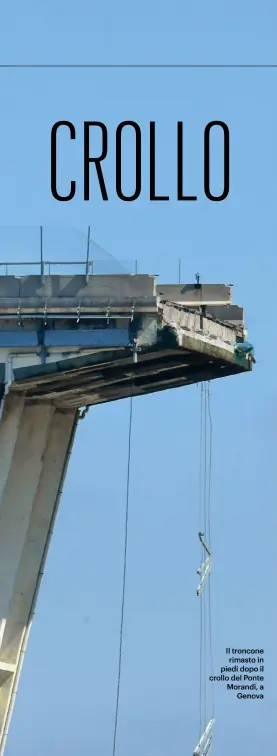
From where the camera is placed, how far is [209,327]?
72.4 metres

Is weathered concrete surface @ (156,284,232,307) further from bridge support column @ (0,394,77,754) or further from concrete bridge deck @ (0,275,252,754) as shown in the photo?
bridge support column @ (0,394,77,754)

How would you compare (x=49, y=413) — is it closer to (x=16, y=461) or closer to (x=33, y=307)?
(x=16, y=461)

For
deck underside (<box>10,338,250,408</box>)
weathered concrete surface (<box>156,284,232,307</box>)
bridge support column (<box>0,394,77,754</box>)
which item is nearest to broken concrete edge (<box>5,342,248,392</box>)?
deck underside (<box>10,338,250,408</box>)

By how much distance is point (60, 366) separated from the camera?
70438 mm

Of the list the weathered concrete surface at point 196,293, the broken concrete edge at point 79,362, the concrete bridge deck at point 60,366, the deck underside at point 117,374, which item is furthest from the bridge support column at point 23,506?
the weathered concrete surface at point 196,293

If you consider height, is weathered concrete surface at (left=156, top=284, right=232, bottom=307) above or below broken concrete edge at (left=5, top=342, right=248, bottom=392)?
above

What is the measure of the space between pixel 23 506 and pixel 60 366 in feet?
26.7

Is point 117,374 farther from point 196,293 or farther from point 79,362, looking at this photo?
point 196,293

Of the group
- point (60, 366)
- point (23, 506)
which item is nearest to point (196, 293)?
point (60, 366)

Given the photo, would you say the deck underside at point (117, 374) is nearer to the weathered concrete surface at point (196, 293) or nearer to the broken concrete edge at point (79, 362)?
the broken concrete edge at point (79, 362)

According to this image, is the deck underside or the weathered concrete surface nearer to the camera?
the deck underside

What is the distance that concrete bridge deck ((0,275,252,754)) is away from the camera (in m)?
69.2

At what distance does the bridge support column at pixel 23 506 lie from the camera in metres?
74.6

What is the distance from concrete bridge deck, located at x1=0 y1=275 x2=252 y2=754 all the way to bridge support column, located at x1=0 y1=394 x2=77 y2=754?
0.04m
